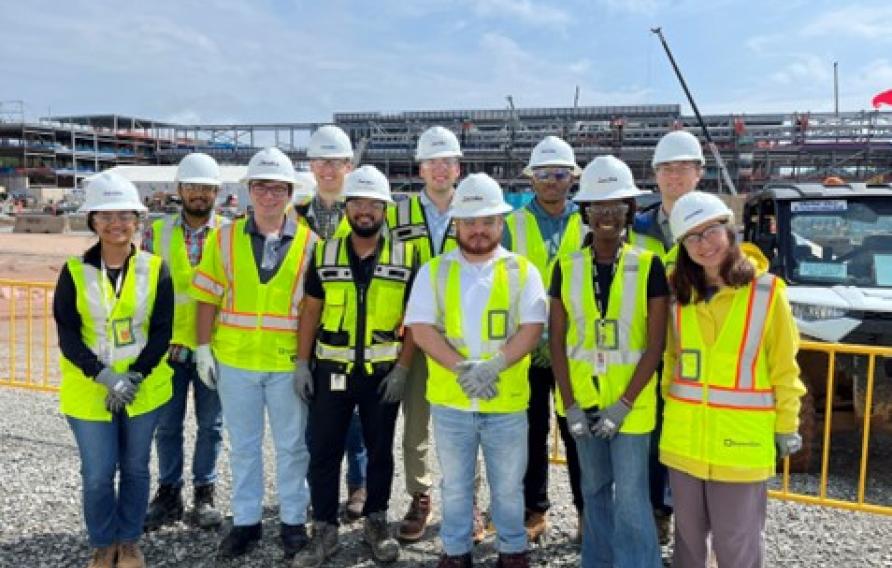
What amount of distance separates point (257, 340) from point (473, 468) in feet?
4.40

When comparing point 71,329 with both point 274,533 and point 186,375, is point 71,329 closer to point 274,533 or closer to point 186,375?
point 186,375

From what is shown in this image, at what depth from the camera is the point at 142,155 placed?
86.2 metres

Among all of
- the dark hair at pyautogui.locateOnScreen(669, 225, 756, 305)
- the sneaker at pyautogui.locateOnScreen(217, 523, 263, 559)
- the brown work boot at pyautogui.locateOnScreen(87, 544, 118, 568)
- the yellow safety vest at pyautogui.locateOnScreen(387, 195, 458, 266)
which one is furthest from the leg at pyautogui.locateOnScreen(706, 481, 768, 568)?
the brown work boot at pyautogui.locateOnScreen(87, 544, 118, 568)

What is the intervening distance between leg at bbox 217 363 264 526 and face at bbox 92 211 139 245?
2.81 feet

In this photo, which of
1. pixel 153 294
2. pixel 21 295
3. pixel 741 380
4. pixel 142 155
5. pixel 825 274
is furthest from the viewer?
pixel 142 155

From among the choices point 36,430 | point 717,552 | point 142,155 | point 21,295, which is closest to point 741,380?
point 717,552

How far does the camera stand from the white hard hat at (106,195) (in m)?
3.43

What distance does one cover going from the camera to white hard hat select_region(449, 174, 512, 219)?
334 centimetres

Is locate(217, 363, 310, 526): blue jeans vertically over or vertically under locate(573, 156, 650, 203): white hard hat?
under

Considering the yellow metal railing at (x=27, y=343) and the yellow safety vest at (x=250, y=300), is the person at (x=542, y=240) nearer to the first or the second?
the yellow safety vest at (x=250, y=300)

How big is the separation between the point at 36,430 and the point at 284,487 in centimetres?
348

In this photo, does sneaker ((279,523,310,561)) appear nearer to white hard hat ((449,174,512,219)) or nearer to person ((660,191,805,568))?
white hard hat ((449,174,512,219))

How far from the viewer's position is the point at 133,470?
3572 millimetres

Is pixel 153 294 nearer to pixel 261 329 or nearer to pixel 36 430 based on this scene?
pixel 261 329
